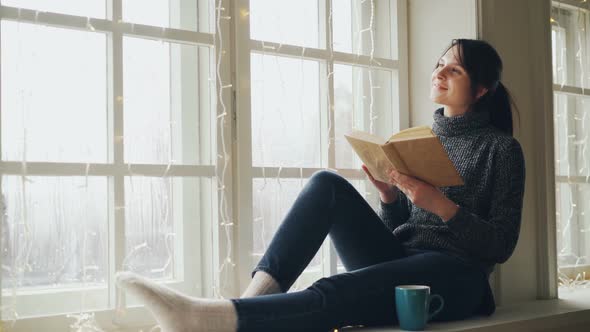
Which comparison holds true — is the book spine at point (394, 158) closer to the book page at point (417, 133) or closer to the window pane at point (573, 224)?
the book page at point (417, 133)

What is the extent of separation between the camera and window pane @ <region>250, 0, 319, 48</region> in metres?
1.79

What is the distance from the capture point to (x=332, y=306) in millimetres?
1399

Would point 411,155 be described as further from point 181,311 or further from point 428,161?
point 181,311

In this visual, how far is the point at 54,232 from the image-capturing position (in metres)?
1.46

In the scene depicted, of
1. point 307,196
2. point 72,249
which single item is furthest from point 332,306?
point 72,249

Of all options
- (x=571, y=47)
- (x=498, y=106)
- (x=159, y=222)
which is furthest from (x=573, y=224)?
(x=159, y=222)

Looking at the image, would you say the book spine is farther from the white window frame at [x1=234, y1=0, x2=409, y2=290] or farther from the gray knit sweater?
the white window frame at [x1=234, y1=0, x2=409, y2=290]

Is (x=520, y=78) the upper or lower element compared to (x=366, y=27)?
lower

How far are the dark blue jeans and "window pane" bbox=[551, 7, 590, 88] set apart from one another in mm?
1125

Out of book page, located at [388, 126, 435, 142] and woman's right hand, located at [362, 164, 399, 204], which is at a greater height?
book page, located at [388, 126, 435, 142]

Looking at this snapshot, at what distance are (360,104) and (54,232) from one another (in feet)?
3.13

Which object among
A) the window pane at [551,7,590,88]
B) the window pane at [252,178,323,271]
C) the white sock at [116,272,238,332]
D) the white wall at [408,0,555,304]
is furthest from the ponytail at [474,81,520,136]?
the white sock at [116,272,238,332]

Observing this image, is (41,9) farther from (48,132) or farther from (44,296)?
(44,296)

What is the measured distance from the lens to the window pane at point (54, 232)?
139cm
